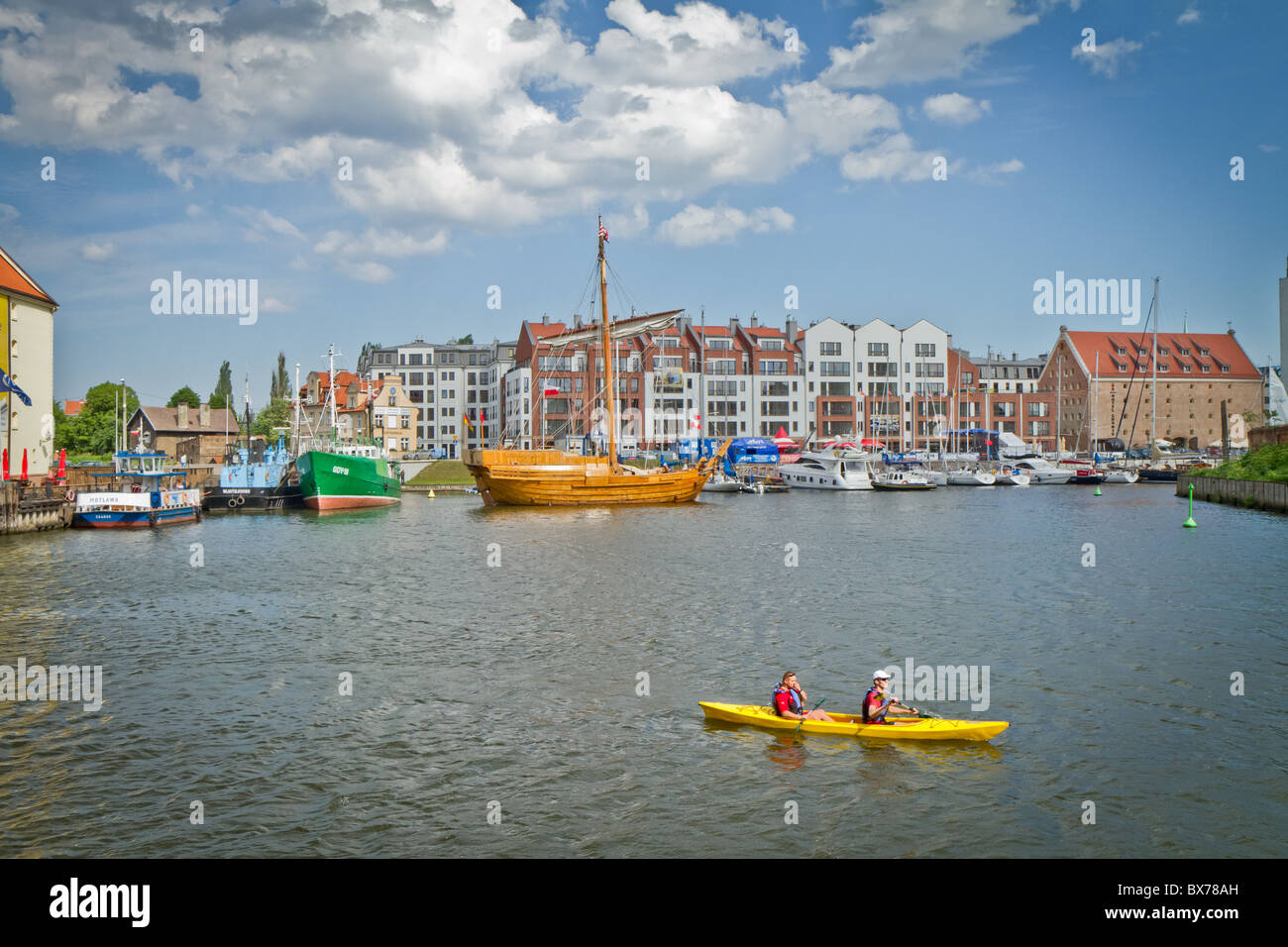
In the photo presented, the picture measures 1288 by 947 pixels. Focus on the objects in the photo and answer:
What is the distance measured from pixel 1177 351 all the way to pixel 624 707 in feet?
585

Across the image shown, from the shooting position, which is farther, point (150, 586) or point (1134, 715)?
point (150, 586)

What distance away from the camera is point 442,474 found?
122 meters

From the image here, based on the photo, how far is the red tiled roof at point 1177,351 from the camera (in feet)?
553

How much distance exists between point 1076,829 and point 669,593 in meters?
23.6

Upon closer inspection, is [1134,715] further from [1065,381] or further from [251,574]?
[1065,381]

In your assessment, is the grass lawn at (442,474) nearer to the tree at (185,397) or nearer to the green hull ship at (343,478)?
the green hull ship at (343,478)

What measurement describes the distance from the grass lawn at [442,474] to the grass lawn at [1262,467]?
3185 inches

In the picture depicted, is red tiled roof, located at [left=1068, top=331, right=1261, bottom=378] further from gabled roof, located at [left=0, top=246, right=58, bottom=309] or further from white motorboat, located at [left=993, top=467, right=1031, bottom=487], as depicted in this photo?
gabled roof, located at [left=0, top=246, right=58, bottom=309]

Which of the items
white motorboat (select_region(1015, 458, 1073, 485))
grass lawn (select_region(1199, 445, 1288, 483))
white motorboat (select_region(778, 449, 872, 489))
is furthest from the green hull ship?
white motorboat (select_region(1015, 458, 1073, 485))

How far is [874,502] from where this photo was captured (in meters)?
93.8

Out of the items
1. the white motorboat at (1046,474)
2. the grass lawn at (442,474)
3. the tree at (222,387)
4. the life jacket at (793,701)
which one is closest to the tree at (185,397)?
the tree at (222,387)

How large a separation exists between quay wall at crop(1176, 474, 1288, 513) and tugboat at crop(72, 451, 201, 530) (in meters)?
79.1

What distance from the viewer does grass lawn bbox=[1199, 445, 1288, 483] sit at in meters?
76.8

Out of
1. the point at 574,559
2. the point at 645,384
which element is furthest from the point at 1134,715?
the point at 645,384
